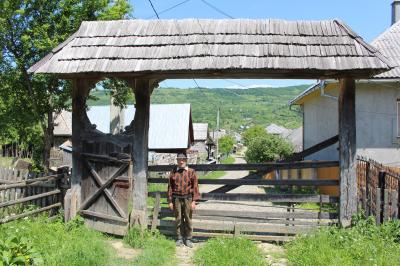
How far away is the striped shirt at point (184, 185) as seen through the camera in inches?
318

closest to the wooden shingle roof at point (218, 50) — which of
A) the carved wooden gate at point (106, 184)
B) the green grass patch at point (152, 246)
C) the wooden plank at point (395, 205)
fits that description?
the carved wooden gate at point (106, 184)

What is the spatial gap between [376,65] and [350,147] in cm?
161

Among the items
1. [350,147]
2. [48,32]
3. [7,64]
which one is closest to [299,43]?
[350,147]

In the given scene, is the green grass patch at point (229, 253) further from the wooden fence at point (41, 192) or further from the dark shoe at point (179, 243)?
the wooden fence at point (41, 192)

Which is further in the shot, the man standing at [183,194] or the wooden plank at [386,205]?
the man standing at [183,194]

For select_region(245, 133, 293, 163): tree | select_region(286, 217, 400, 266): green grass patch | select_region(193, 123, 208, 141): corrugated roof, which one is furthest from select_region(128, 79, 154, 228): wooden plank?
select_region(193, 123, 208, 141): corrugated roof

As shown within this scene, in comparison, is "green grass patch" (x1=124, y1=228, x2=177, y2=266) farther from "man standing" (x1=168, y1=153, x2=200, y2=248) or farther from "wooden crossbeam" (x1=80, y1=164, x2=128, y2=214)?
"wooden crossbeam" (x1=80, y1=164, x2=128, y2=214)

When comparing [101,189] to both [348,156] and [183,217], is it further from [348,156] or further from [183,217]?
[348,156]

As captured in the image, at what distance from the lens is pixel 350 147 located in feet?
27.0

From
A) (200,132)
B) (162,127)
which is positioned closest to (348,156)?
(162,127)

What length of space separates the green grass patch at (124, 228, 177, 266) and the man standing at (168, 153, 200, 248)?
1.22 feet

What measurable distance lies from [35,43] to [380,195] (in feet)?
32.4

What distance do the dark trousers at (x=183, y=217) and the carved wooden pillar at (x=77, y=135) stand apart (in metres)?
2.09

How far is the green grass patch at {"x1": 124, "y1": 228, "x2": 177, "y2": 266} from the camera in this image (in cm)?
685
